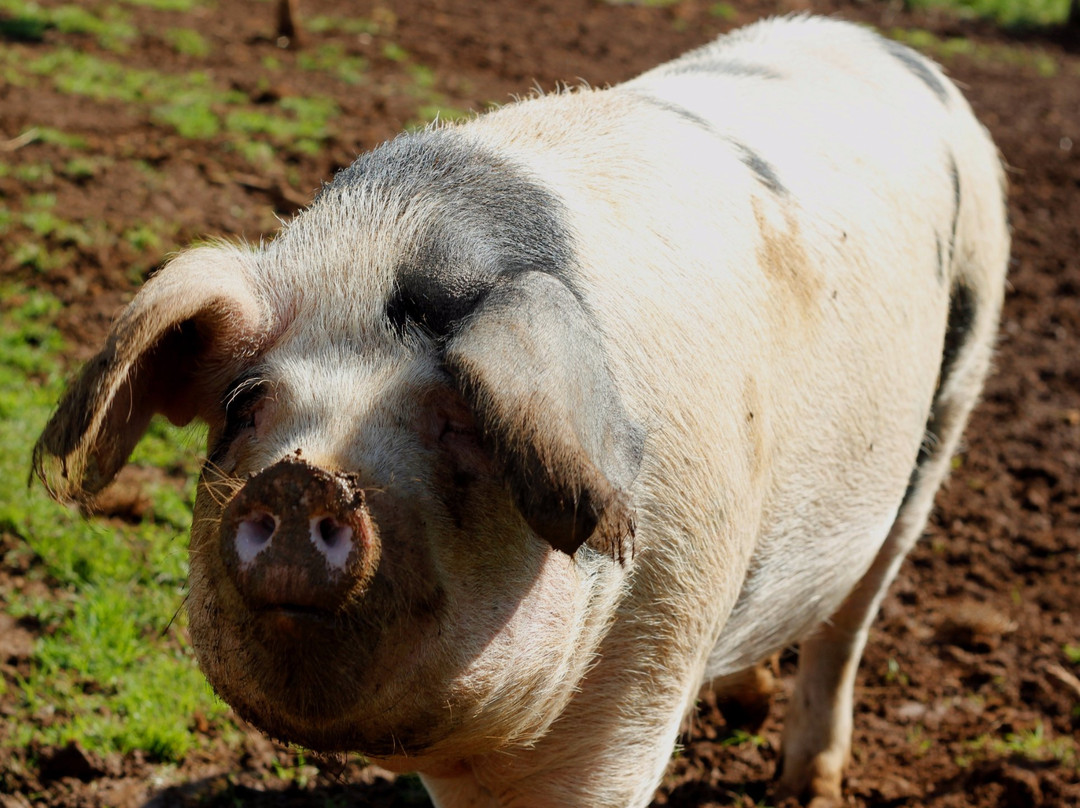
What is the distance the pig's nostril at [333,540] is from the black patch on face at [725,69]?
2.31 metres

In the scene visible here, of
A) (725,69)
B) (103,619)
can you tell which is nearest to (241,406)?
(725,69)

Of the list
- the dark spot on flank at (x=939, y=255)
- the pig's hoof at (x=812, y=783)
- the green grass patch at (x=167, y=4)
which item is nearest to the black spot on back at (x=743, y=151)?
the dark spot on flank at (x=939, y=255)

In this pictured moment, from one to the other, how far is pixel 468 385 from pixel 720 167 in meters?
1.37

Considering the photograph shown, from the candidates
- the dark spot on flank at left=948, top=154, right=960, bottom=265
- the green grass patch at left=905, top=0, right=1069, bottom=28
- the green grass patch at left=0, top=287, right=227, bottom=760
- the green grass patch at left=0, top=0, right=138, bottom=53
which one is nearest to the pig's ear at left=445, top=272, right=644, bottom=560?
the green grass patch at left=0, top=287, right=227, bottom=760

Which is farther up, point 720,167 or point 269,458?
point 720,167

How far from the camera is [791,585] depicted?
3.37m

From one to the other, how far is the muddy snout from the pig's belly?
1.42 metres

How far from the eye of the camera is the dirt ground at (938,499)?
399cm

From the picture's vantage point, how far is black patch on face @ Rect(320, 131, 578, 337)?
2.26m

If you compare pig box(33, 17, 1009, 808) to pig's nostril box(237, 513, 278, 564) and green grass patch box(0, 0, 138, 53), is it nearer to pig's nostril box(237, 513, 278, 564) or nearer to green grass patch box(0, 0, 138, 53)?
pig's nostril box(237, 513, 278, 564)

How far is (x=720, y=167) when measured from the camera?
3064 mm

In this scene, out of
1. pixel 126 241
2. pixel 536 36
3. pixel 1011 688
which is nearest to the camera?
pixel 1011 688

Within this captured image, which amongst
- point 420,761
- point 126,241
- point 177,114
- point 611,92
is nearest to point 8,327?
point 126,241

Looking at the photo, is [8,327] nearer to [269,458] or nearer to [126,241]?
[126,241]
